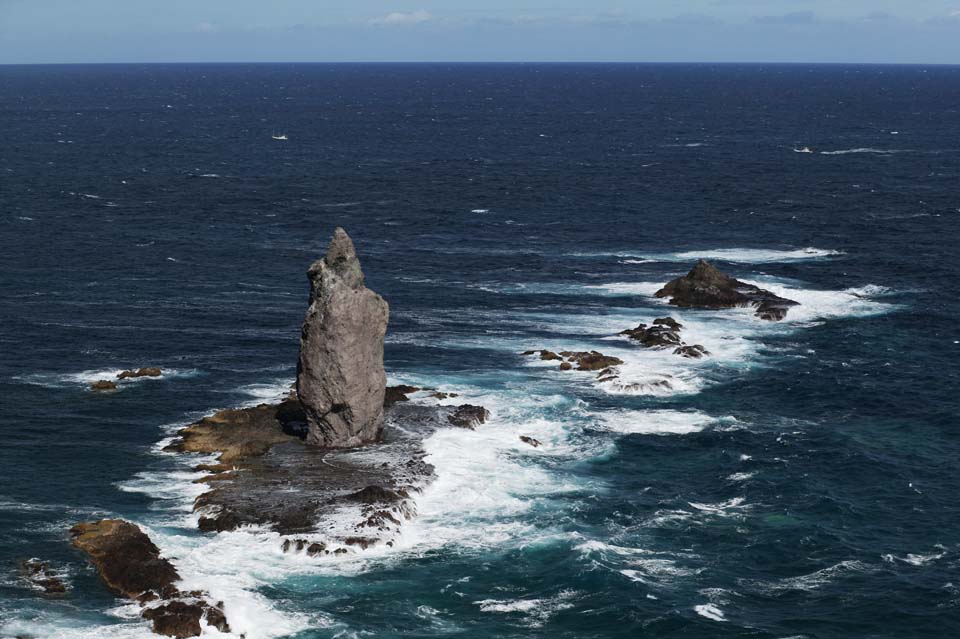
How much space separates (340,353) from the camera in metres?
76.9

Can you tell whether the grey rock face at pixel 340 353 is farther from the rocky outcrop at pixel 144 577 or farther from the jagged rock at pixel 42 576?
the jagged rock at pixel 42 576

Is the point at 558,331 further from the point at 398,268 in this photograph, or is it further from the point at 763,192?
the point at 763,192

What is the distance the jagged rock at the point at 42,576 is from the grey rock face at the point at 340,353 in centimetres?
2042

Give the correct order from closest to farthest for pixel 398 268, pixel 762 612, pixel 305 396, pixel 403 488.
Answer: pixel 762 612, pixel 403 488, pixel 305 396, pixel 398 268

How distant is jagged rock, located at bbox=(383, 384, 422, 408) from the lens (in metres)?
88.2

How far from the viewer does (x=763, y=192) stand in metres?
198

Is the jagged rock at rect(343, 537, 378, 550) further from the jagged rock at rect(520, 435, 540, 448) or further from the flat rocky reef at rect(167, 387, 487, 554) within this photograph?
the jagged rock at rect(520, 435, 540, 448)

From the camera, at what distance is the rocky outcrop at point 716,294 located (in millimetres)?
118625

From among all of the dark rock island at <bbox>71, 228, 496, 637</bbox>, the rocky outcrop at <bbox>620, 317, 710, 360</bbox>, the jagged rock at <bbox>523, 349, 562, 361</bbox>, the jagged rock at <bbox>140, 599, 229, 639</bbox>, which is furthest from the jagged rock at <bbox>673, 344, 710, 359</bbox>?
the jagged rock at <bbox>140, 599, 229, 639</bbox>

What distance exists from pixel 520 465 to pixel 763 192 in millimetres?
130493

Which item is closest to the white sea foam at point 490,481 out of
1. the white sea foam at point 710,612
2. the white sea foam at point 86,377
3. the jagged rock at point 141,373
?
the white sea foam at point 710,612

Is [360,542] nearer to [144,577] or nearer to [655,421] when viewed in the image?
[144,577]

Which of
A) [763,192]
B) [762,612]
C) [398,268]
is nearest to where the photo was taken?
[762,612]

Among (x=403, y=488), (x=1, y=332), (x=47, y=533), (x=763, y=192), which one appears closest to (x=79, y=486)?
(x=47, y=533)
